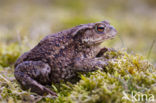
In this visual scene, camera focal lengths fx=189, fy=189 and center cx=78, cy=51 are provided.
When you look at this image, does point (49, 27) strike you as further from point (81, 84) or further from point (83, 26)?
point (81, 84)

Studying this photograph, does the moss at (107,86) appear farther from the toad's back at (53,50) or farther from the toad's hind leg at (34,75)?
the toad's back at (53,50)

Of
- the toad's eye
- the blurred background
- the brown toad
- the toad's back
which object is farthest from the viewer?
the blurred background

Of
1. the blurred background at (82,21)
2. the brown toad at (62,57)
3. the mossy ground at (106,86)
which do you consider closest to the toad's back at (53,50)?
the brown toad at (62,57)

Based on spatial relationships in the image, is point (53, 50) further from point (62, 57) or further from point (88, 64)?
point (88, 64)

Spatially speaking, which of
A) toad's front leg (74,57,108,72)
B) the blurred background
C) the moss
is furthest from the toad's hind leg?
the blurred background

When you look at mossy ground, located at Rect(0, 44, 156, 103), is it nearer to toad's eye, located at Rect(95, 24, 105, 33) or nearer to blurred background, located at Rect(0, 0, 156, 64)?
toad's eye, located at Rect(95, 24, 105, 33)

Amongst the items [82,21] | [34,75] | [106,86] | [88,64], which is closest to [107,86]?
[106,86]

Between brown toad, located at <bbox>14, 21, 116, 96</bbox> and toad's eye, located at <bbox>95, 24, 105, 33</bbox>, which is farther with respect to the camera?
toad's eye, located at <bbox>95, 24, 105, 33</bbox>

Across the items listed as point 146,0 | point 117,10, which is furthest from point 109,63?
point 146,0
